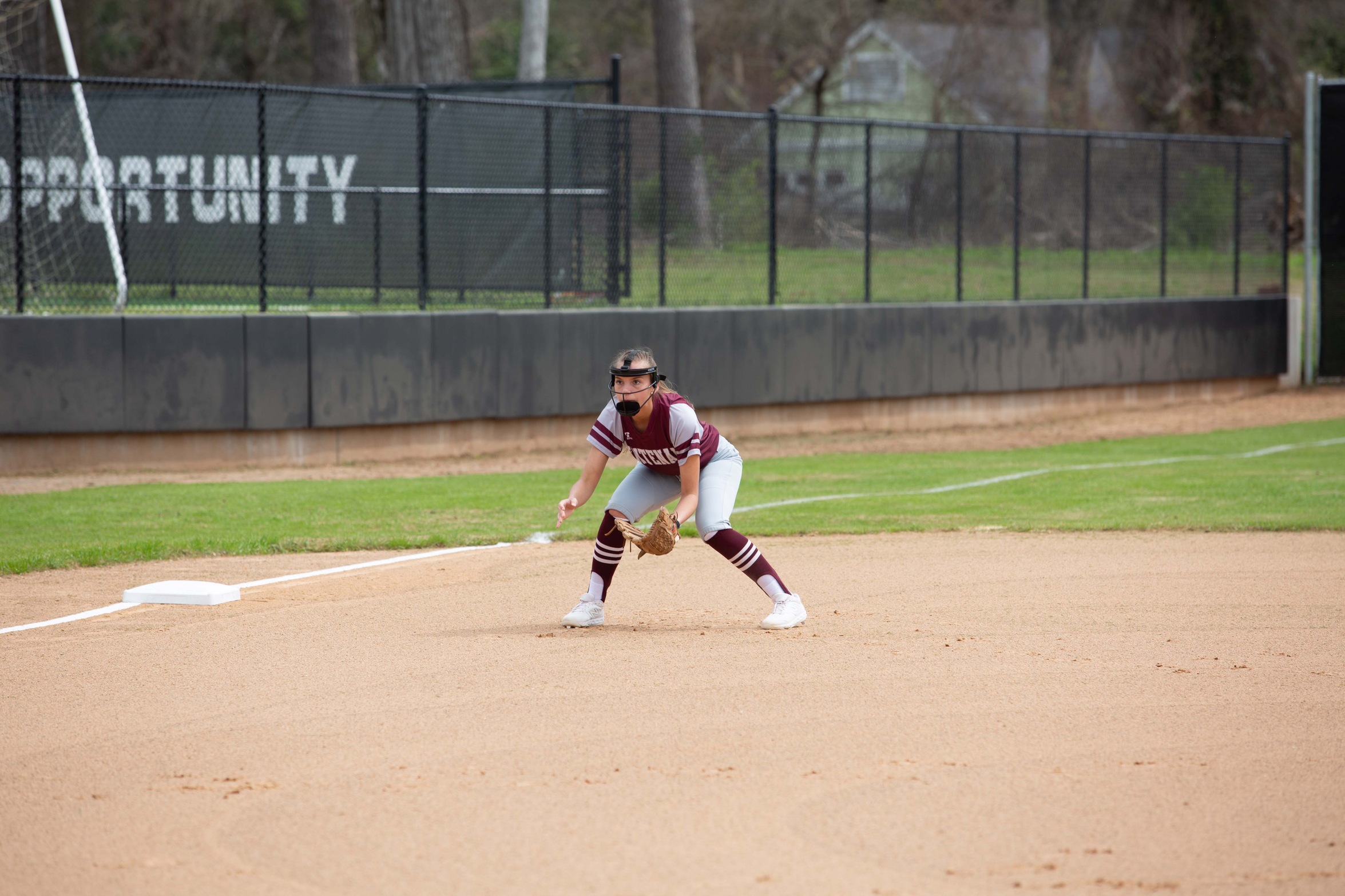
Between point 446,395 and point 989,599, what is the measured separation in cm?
801

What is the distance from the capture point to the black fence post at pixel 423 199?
14555mm

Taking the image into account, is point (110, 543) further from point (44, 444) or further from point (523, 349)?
point (523, 349)

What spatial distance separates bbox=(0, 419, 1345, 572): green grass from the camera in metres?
9.97

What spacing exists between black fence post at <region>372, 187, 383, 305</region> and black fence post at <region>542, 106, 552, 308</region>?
175cm

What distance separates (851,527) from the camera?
1070 centimetres

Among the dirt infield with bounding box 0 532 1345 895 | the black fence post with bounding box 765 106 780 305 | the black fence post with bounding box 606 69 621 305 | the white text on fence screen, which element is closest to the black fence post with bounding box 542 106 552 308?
the black fence post with bounding box 606 69 621 305

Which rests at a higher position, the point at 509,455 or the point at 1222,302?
the point at 1222,302

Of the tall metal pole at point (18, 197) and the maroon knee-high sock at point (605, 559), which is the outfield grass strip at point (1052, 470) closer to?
the maroon knee-high sock at point (605, 559)

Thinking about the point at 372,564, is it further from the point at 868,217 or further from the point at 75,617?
the point at 868,217

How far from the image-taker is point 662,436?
6953 millimetres

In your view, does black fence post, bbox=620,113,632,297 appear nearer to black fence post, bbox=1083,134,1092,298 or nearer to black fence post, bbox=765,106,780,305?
black fence post, bbox=765,106,780,305

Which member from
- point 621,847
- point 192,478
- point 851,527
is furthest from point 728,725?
point 192,478

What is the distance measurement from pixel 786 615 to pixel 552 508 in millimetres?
4789

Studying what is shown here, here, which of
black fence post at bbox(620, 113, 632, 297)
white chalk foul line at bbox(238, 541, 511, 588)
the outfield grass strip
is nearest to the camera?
white chalk foul line at bbox(238, 541, 511, 588)
